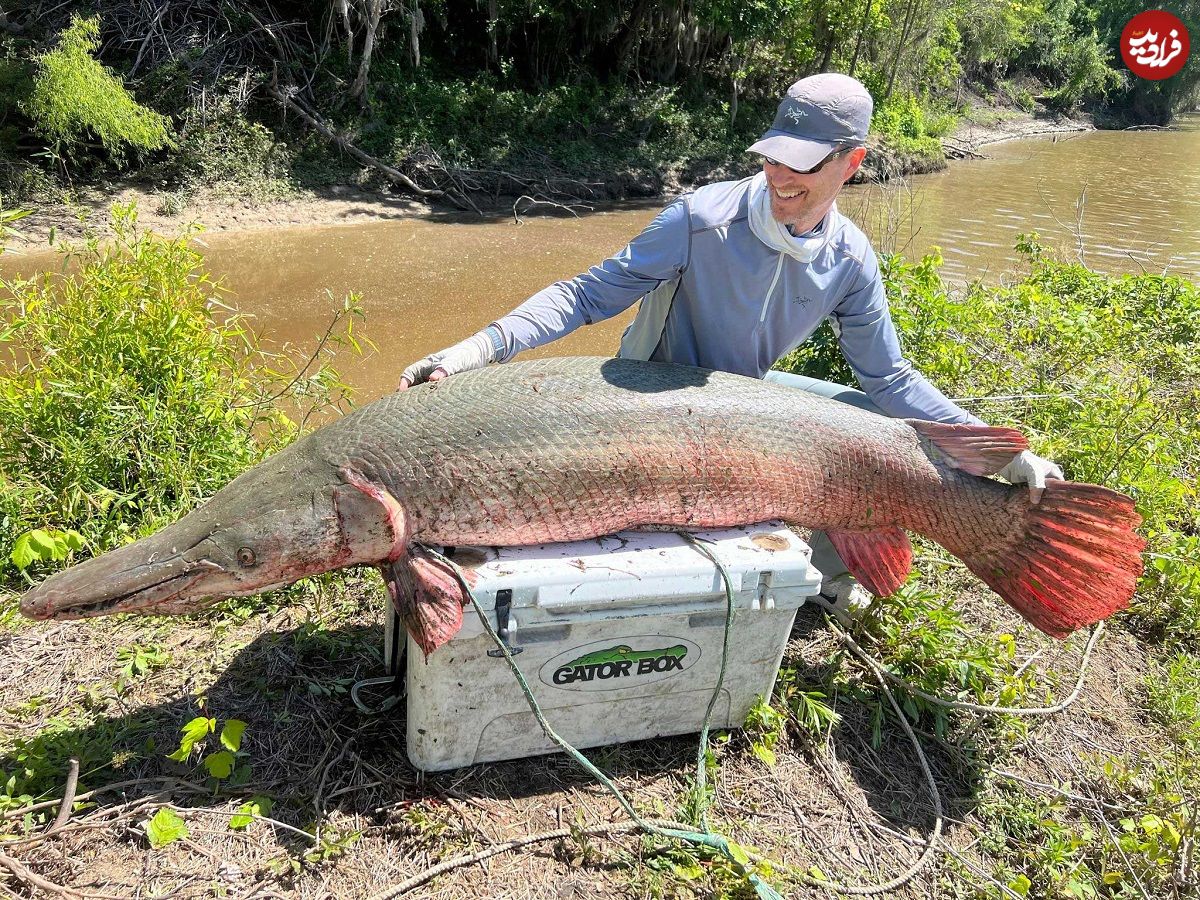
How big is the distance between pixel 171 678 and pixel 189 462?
3.31 feet

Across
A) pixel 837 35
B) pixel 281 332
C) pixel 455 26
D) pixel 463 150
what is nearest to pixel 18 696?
pixel 281 332

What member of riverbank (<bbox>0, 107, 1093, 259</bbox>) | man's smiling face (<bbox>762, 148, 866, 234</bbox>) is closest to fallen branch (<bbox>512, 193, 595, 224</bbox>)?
riverbank (<bbox>0, 107, 1093, 259</bbox>)

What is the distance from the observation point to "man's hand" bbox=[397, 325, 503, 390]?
2352 millimetres

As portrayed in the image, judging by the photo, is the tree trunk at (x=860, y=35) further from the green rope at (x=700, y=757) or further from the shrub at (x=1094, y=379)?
the green rope at (x=700, y=757)

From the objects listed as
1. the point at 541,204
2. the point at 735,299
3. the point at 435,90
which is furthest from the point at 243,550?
the point at 435,90

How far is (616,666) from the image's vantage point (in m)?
2.10

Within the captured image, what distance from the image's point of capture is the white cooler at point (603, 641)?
1938mm

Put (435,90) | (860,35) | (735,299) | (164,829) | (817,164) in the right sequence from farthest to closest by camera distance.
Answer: (860,35) → (435,90) → (735,299) → (817,164) → (164,829)

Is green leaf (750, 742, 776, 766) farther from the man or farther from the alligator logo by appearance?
the man

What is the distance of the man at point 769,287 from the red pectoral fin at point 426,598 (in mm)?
646

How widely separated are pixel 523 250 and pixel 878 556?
25.4 ft

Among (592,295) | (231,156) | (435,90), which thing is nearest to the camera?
(592,295)

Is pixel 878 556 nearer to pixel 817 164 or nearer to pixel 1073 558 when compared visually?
pixel 1073 558

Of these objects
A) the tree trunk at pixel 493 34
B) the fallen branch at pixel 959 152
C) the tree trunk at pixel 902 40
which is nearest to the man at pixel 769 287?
the tree trunk at pixel 493 34
